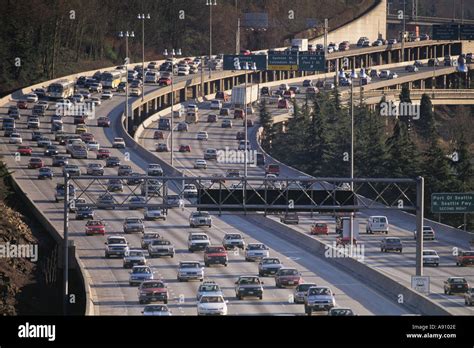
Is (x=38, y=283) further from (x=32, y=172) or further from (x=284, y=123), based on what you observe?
(x=284, y=123)

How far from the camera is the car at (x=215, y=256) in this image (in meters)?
44.4

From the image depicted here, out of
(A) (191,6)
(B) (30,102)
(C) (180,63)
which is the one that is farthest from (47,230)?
(A) (191,6)

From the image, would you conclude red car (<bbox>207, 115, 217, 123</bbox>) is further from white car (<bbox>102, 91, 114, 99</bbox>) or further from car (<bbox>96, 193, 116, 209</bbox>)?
car (<bbox>96, 193, 116, 209</bbox>)

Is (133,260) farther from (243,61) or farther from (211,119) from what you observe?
(243,61)

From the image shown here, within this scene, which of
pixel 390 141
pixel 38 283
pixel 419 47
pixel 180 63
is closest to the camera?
pixel 38 283

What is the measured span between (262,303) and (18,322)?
27467 millimetres

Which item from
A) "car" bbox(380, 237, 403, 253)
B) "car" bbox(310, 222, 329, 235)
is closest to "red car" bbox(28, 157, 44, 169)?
"car" bbox(310, 222, 329, 235)

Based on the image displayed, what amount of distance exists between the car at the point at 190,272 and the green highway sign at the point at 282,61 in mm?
64721

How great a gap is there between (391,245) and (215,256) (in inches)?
339

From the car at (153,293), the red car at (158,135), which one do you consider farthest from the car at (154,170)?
the car at (153,293)

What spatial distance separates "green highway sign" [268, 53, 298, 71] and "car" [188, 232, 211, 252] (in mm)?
56505

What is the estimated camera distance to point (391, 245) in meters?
50.0

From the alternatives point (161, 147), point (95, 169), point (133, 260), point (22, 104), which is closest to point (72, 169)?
point (95, 169)

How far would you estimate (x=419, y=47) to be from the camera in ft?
554
